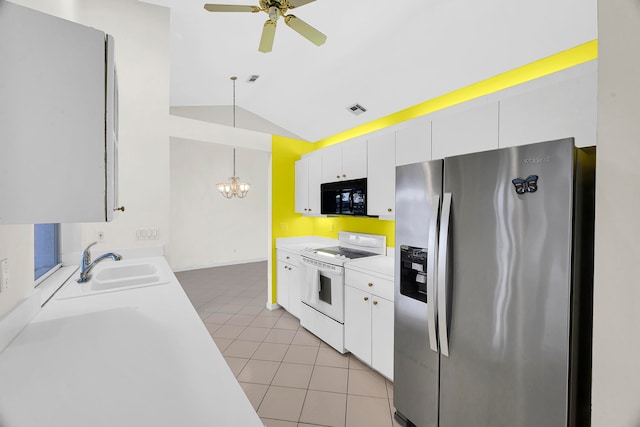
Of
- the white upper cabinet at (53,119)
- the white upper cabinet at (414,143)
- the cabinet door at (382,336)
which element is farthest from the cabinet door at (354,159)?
the white upper cabinet at (53,119)

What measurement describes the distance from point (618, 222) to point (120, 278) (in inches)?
91.1

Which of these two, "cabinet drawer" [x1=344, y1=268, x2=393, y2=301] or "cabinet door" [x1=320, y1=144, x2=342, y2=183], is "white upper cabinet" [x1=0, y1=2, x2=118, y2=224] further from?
"cabinet door" [x1=320, y1=144, x2=342, y2=183]

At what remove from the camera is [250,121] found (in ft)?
20.3

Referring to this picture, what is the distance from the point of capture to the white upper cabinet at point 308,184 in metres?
3.51

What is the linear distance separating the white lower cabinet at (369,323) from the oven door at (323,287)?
8 centimetres

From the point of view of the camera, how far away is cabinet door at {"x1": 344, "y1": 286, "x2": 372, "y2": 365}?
2318 mm

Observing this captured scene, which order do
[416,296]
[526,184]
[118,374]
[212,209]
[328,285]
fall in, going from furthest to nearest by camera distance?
[212,209]
[328,285]
[416,296]
[526,184]
[118,374]

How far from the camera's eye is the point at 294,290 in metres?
3.37

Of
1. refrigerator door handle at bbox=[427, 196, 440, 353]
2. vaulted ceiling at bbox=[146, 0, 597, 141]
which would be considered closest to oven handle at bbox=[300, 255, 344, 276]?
refrigerator door handle at bbox=[427, 196, 440, 353]

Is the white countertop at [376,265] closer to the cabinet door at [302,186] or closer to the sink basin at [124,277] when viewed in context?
the cabinet door at [302,186]

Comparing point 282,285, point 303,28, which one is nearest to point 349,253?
point 282,285

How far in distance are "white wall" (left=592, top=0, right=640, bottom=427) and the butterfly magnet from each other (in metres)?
0.91

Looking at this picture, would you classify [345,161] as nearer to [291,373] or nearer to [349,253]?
[349,253]

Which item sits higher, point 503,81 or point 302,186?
point 503,81
